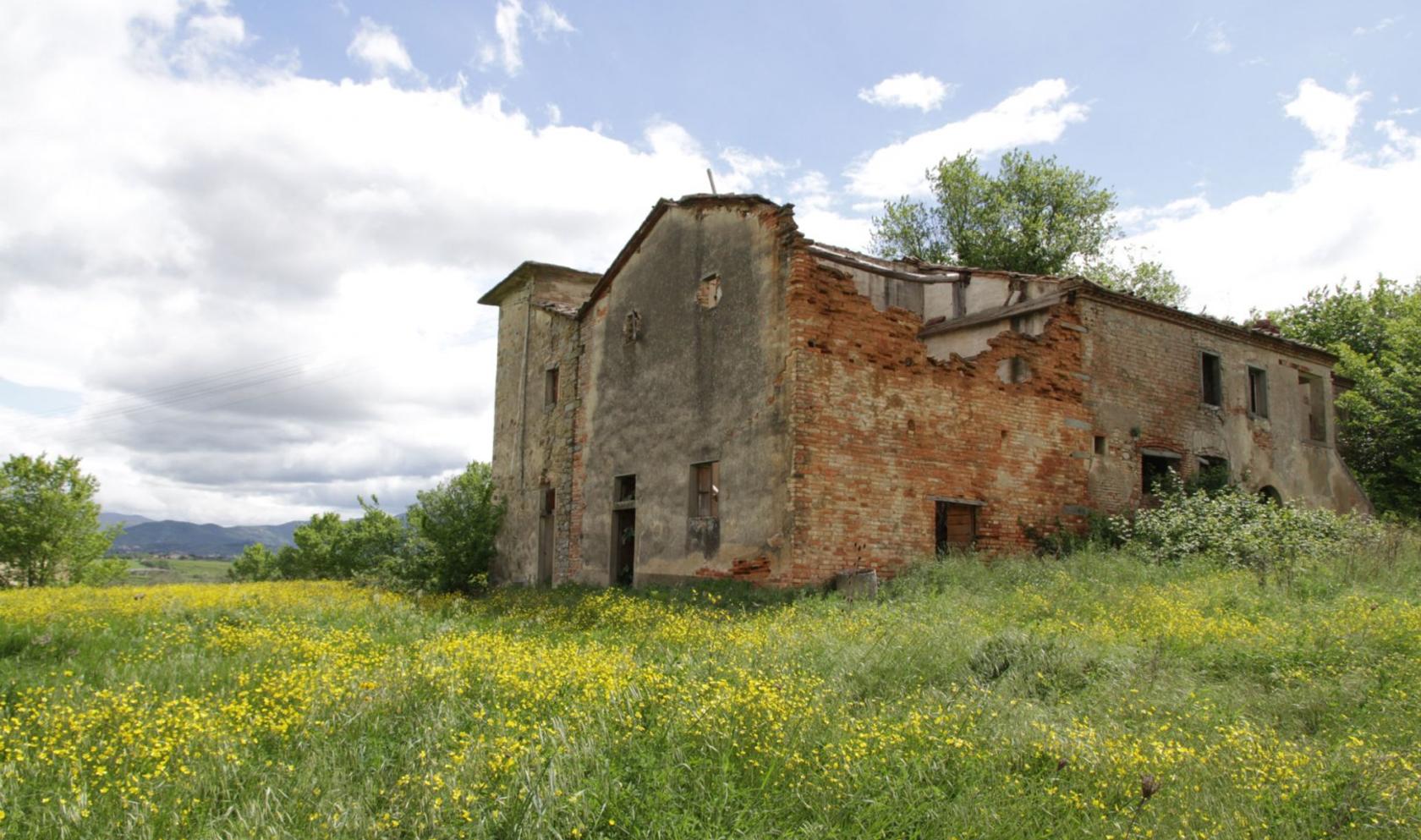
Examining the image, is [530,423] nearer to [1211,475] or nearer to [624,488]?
[624,488]

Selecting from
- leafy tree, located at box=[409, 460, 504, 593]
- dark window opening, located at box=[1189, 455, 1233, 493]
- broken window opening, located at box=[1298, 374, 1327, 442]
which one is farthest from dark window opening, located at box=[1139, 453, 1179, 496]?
leafy tree, located at box=[409, 460, 504, 593]

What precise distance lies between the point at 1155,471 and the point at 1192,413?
5.01 ft

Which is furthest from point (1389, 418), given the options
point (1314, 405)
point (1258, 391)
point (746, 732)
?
point (746, 732)

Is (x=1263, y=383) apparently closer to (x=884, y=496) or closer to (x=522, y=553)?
(x=884, y=496)

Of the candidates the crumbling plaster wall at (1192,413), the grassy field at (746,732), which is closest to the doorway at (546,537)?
the grassy field at (746,732)

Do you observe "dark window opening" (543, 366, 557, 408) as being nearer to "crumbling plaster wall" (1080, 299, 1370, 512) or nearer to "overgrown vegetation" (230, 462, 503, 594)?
"overgrown vegetation" (230, 462, 503, 594)

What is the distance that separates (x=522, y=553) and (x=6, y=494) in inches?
675

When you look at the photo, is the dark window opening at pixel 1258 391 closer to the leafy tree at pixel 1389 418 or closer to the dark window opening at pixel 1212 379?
the dark window opening at pixel 1212 379

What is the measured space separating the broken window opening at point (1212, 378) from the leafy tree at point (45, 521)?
3099 cm

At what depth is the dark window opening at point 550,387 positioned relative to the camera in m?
22.1

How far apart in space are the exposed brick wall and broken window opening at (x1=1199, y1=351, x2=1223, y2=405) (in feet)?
15.2

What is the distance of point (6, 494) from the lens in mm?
26562

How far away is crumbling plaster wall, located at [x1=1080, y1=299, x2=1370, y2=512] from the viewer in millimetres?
16547

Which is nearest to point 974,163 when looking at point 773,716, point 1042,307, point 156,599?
point 1042,307
